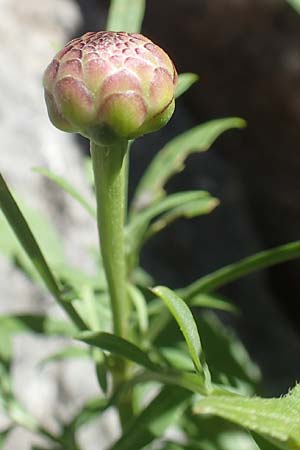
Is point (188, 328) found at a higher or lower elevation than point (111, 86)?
lower

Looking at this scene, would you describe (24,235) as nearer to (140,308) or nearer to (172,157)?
(140,308)

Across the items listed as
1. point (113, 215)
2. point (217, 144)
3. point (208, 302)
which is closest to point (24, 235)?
point (113, 215)

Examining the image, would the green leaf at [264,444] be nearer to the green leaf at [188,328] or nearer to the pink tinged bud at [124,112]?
the green leaf at [188,328]

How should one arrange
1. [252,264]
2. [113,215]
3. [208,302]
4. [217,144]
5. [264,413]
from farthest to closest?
1. [217,144]
2. [208,302]
3. [252,264]
4. [113,215]
5. [264,413]

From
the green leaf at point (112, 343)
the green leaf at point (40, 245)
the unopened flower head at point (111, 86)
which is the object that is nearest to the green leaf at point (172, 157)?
the green leaf at point (40, 245)

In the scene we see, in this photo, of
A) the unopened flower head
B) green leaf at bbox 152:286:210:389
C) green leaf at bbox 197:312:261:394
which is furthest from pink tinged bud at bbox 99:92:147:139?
green leaf at bbox 197:312:261:394
